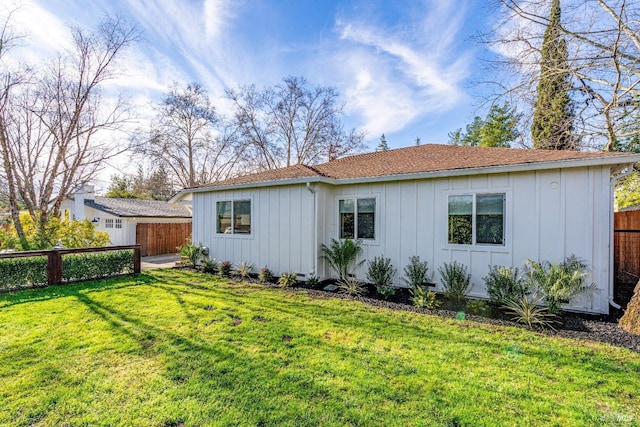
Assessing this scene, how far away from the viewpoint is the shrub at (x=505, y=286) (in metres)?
5.29

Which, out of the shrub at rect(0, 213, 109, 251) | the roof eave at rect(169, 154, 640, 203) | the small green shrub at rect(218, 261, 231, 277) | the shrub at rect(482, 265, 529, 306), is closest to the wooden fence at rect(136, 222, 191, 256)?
the shrub at rect(0, 213, 109, 251)

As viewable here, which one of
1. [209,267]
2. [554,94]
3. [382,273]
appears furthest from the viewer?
[554,94]

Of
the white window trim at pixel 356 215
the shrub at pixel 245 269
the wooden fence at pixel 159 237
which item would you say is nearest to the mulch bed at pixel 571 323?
the white window trim at pixel 356 215

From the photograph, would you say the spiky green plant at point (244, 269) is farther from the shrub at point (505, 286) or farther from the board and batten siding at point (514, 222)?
the shrub at point (505, 286)

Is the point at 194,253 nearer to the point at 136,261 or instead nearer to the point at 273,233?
the point at 136,261

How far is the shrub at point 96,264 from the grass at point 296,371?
9.23ft

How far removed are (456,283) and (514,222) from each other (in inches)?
66.1

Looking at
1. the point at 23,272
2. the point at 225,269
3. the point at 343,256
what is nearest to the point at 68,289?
the point at 23,272

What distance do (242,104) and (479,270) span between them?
2235 centimetres

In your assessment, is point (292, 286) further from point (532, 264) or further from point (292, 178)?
point (532, 264)

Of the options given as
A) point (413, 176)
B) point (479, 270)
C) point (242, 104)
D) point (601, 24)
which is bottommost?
point (479, 270)

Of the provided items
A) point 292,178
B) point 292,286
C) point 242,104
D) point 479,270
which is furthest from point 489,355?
point 242,104

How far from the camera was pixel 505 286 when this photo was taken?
5.41 metres

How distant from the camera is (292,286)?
24.1 ft
